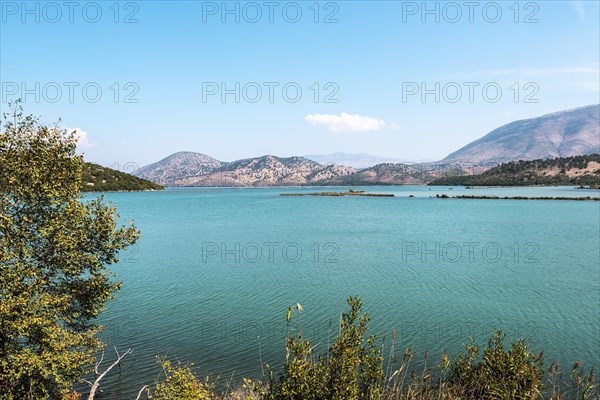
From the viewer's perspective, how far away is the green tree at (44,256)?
18.9 m

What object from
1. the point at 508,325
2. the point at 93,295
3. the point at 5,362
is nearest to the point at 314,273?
the point at 508,325

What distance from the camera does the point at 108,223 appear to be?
77.5 ft

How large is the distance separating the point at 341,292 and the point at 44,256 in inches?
1334

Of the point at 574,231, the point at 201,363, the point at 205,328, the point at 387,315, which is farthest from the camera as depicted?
the point at 574,231

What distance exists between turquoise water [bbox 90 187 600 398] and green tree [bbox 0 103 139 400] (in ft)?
21.2

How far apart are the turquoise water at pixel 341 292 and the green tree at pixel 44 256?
21.2 ft

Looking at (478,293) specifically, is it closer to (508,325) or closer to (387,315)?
(508,325)

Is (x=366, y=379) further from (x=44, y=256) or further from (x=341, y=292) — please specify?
(x=341, y=292)

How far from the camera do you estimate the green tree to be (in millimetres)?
18938

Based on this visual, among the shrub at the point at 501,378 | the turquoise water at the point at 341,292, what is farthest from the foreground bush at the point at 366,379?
the turquoise water at the point at 341,292

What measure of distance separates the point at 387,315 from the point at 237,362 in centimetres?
1713

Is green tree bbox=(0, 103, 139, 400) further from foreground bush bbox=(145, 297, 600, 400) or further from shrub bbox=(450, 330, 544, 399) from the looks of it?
shrub bbox=(450, 330, 544, 399)

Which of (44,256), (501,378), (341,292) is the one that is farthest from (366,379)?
(341,292)

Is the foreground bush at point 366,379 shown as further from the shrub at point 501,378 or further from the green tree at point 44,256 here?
the green tree at point 44,256
